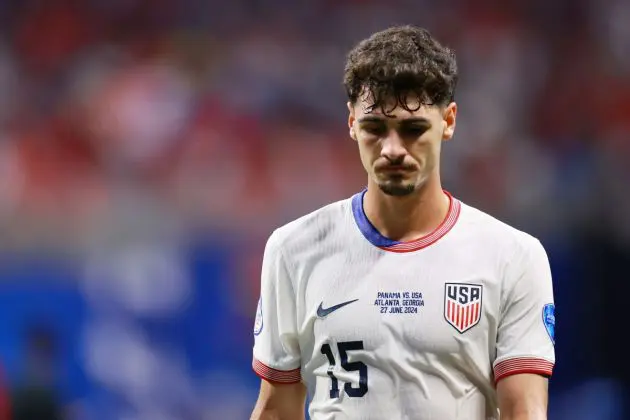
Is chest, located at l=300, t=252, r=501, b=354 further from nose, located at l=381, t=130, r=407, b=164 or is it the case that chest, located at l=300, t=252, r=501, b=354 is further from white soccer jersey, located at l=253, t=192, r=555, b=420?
nose, located at l=381, t=130, r=407, b=164

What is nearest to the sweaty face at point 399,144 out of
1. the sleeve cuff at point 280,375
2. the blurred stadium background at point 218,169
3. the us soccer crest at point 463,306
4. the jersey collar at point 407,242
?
the jersey collar at point 407,242

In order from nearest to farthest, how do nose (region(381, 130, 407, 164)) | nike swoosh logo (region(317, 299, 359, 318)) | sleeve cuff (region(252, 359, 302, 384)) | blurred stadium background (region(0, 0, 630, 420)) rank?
nose (region(381, 130, 407, 164)) < nike swoosh logo (region(317, 299, 359, 318)) < sleeve cuff (region(252, 359, 302, 384)) < blurred stadium background (region(0, 0, 630, 420))

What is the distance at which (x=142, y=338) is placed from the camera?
4707 millimetres

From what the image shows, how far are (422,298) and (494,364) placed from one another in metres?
0.22

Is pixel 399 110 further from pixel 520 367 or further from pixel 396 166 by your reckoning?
pixel 520 367

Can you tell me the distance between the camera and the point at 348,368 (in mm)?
2289

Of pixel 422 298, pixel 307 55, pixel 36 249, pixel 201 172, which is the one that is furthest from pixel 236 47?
pixel 422 298

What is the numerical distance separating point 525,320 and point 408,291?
0.91 feet

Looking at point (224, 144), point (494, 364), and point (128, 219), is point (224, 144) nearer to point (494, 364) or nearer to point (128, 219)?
point (128, 219)

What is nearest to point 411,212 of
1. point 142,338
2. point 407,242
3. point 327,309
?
point 407,242

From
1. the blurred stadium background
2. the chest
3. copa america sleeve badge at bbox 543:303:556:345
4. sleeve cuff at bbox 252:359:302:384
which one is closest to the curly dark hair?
the chest

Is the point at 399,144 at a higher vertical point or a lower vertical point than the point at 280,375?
higher

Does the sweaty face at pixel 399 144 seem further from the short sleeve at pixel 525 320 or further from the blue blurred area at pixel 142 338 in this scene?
the blue blurred area at pixel 142 338

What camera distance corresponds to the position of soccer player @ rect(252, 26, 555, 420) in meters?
2.24
